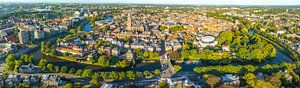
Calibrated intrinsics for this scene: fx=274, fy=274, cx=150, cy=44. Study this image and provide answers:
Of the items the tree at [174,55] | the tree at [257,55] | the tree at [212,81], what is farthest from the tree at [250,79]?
the tree at [174,55]

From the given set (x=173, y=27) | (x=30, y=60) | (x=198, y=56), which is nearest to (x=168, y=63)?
(x=198, y=56)

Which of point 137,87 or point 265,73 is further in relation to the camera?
point 265,73

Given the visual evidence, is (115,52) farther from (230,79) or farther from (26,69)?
(230,79)

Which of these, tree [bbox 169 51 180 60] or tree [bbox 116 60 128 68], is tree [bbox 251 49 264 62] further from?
tree [bbox 116 60 128 68]

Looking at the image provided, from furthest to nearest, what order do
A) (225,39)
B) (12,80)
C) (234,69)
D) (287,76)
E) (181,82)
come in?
(225,39) → (234,69) → (287,76) → (12,80) → (181,82)

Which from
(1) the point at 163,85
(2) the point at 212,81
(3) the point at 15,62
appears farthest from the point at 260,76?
(3) the point at 15,62

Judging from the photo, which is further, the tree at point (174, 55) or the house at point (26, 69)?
the tree at point (174, 55)

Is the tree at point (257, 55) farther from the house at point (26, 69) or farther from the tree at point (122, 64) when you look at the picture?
the house at point (26, 69)

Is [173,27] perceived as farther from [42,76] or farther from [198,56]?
[42,76]
